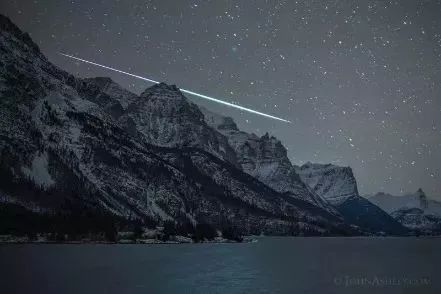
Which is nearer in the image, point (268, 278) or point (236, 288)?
point (236, 288)

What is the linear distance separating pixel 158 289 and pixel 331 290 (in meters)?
24.9

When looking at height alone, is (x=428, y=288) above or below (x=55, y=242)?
above

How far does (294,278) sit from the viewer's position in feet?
277

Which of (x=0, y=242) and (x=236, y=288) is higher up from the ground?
(x=236, y=288)

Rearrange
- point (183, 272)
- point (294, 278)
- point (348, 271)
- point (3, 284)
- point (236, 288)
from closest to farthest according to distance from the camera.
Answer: point (3, 284)
point (236, 288)
point (294, 278)
point (183, 272)
point (348, 271)

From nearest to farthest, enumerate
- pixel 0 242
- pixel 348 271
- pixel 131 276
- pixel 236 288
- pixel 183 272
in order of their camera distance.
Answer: pixel 236 288 < pixel 131 276 < pixel 183 272 < pixel 348 271 < pixel 0 242

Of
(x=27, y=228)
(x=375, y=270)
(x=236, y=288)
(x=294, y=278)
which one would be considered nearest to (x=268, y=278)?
(x=294, y=278)

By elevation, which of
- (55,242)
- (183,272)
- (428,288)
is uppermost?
(428,288)

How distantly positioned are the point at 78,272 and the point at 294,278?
39.6 meters

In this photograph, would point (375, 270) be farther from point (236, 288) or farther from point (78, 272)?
point (78, 272)

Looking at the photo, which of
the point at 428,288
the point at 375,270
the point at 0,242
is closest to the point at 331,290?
the point at 428,288

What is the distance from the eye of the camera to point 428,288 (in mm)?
65125

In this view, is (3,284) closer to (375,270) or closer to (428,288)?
(428,288)

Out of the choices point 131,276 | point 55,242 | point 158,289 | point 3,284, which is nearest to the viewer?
point 3,284
